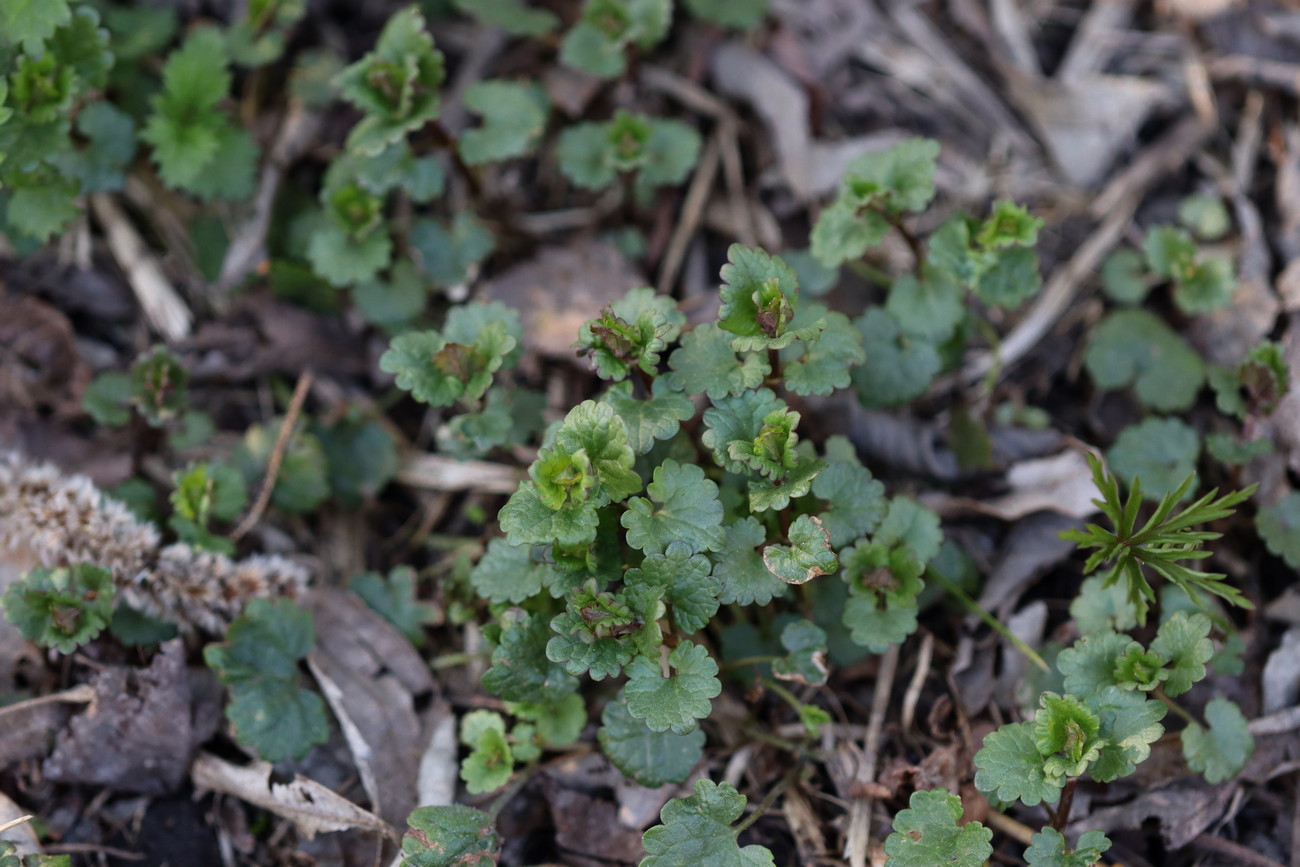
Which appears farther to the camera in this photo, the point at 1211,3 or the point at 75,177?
the point at 1211,3

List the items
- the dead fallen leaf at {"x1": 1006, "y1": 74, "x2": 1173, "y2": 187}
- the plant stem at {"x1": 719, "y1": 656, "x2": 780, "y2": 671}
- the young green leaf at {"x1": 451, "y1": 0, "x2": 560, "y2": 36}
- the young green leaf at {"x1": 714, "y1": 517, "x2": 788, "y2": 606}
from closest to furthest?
the young green leaf at {"x1": 714, "y1": 517, "x2": 788, "y2": 606}
the plant stem at {"x1": 719, "y1": 656, "x2": 780, "y2": 671}
the young green leaf at {"x1": 451, "y1": 0, "x2": 560, "y2": 36}
the dead fallen leaf at {"x1": 1006, "y1": 74, "x2": 1173, "y2": 187}

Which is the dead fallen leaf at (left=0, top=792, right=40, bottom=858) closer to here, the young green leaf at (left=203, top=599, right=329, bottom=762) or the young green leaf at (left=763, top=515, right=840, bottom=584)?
the young green leaf at (left=203, top=599, right=329, bottom=762)

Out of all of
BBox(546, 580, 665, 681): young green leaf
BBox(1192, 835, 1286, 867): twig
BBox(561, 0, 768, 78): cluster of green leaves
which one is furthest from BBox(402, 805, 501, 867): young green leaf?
BBox(561, 0, 768, 78): cluster of green leaves

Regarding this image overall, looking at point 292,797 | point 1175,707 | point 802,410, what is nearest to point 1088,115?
point 802,410

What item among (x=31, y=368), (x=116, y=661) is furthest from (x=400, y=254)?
(x=116, y=661)

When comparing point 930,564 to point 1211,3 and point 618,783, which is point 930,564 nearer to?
point 618,783

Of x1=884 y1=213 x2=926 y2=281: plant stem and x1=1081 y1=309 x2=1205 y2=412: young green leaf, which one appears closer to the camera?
x1=884 y1=213 x2=926 y2=281: plant stem
